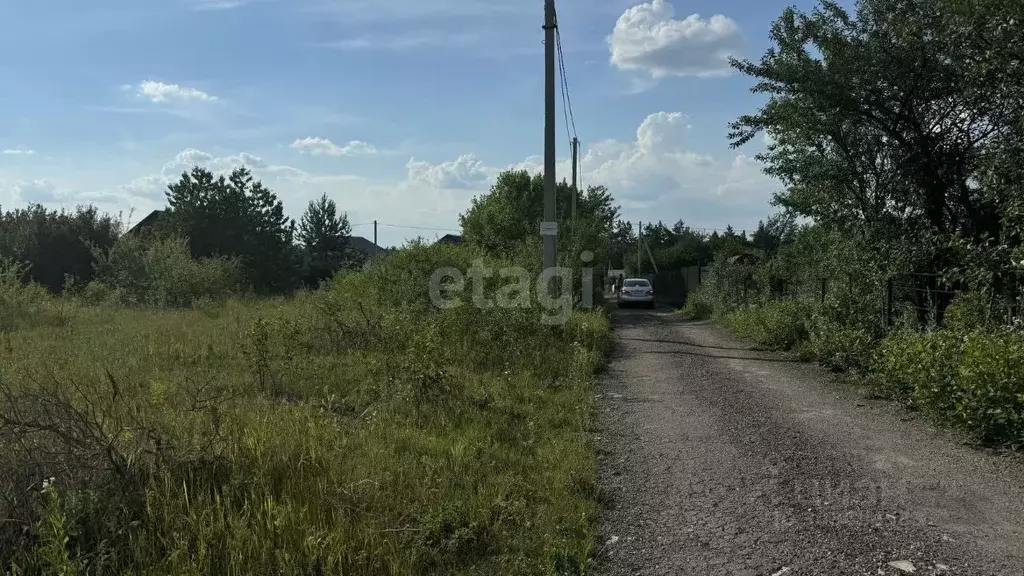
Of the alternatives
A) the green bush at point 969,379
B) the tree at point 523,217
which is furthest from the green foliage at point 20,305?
the green bush at point 969,379

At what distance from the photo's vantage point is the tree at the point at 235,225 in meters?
46.2

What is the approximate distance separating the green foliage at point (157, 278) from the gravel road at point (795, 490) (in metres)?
19.2

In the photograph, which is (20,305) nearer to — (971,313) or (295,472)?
(295,472)

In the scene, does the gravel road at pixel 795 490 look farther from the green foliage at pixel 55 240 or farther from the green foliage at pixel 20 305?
the green foliage at pixel 55 240

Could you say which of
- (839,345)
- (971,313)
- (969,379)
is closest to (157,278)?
(839,345)

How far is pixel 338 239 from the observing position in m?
67.8

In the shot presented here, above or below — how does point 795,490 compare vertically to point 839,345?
below

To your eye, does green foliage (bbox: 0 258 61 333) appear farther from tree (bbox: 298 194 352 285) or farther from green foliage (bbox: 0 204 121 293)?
tree (bbox: 298 194 352 285)

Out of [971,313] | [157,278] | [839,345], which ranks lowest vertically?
[839,345]

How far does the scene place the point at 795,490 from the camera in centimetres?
457

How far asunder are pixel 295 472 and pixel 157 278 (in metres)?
22.5

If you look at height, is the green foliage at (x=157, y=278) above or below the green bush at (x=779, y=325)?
above

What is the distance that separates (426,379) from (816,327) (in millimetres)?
6622

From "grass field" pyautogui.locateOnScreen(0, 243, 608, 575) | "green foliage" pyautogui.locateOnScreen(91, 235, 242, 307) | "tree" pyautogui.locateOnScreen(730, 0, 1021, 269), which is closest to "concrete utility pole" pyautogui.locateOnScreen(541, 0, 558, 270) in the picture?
"tree" pyautogui.locateOnScreen(730, 0, 1021, 269)
